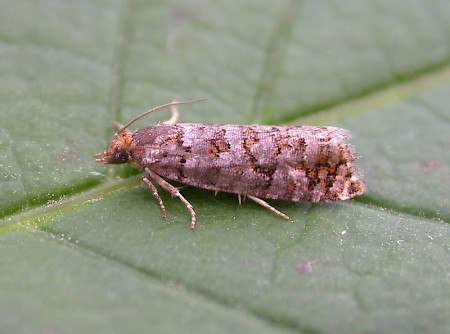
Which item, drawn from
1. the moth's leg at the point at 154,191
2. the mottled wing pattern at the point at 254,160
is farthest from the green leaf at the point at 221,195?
the mottled wing pattern at the point at 254,160

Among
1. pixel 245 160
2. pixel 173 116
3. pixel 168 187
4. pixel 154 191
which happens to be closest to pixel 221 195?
pixel 245 160

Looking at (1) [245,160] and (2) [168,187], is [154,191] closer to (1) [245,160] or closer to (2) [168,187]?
(2) [168,187]

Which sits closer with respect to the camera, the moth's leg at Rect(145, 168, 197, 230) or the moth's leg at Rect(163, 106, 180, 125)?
the moth's leg at Rect(145, 168, 197, 230)

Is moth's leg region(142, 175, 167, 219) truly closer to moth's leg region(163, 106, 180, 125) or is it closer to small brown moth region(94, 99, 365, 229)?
small brown moth region(94, 99, 365, 229)

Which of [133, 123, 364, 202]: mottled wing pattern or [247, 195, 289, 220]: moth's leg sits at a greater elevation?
[133, 123, 364, 202]: mottled wing pattern

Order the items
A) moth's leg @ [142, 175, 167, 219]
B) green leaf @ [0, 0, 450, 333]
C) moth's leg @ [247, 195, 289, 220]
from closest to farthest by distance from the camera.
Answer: green leaf @ [0, 0, 450, 333] → moth's leg @ [142, 175, 167, 219] → moth's leg @ [247, 195, 289, 220]

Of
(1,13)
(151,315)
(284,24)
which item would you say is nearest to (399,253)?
(151,315)

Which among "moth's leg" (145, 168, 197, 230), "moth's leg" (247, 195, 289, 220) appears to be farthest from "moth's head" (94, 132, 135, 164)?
"moth's leg" (247, 195, 289, 220)

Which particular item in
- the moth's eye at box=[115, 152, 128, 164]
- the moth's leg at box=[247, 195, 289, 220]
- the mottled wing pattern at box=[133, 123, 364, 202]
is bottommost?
the moth's leg at box=[247, 195, 289, 220]

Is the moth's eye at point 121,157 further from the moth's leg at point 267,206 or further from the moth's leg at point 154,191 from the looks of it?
the moth's leg at point 267,206
